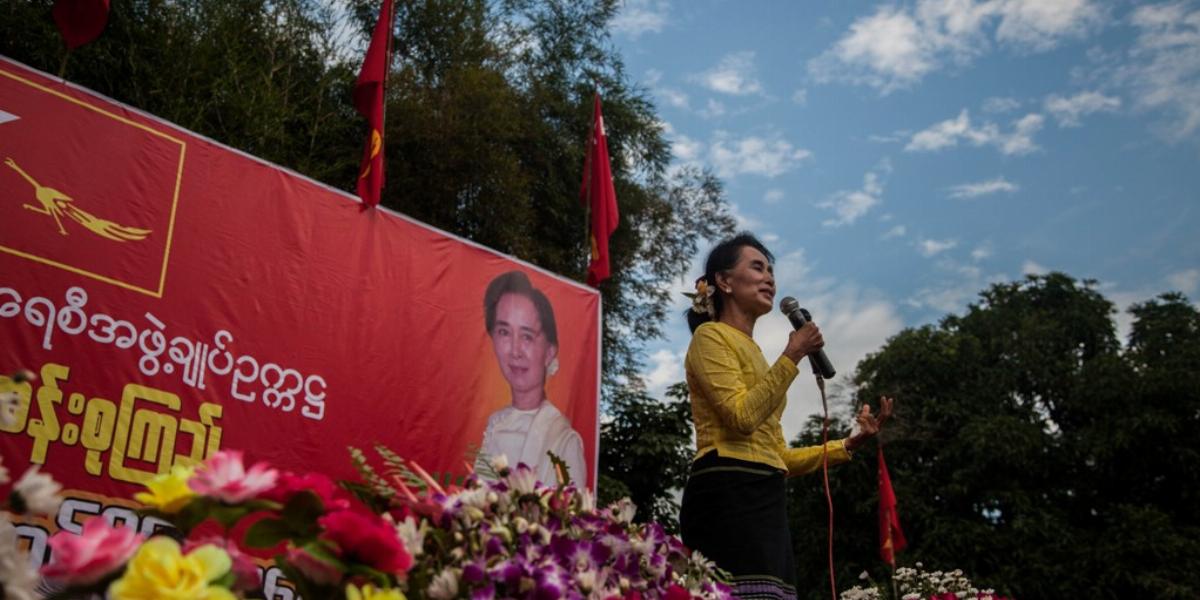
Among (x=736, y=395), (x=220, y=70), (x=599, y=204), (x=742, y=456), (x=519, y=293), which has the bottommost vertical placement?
(x=742, y=456)

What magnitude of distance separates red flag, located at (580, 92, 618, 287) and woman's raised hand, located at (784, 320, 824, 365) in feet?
11.3

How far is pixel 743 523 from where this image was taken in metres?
2.39

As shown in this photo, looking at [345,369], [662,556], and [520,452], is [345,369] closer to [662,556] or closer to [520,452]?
[520,452]

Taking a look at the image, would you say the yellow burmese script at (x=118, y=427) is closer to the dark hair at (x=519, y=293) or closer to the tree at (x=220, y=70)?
the dark hair at (x=519, y=293)

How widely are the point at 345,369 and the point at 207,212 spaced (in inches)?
34.6

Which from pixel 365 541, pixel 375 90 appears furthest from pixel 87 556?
pixel 375 90

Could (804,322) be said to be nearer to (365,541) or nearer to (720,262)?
(720,262)

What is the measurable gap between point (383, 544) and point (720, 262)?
222 centimetres

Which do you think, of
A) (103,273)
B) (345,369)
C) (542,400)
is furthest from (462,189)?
(103,273)

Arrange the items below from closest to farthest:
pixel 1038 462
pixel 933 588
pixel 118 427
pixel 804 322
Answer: pixel 804 322
pixel 118 427
pixel 933 588
pixel 1038 462

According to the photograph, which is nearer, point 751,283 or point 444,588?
point 444,588

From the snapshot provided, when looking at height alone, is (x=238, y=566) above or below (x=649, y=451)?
below

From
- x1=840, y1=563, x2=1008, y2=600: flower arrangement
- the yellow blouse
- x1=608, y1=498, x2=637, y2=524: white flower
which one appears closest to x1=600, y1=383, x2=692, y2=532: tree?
x1=840, y1=563, x2=1008, y2=600: flower arrangement

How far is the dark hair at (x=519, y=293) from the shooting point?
514 centimetres
